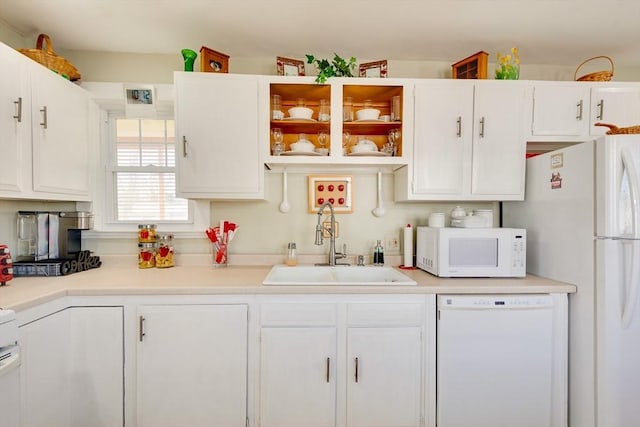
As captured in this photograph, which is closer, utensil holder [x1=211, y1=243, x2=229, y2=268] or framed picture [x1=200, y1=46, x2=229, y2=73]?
framed picture [x1=200, y1=46, x2=229, y2=73]

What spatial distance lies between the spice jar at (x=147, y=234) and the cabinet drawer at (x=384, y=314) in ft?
4.83

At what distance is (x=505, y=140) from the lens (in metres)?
1.85

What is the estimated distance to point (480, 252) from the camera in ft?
5.67

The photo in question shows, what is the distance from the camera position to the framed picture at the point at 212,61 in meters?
1.81

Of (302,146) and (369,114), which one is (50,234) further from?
(369,114)

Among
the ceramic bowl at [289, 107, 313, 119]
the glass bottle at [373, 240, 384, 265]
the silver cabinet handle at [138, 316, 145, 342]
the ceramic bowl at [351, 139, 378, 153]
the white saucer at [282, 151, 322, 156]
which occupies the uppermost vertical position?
the ceramic bowl at [289, 107, 313, 119]

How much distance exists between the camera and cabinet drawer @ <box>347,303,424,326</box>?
1.53 m

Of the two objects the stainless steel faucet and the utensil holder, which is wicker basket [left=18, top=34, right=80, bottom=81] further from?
the stainless steel faucet

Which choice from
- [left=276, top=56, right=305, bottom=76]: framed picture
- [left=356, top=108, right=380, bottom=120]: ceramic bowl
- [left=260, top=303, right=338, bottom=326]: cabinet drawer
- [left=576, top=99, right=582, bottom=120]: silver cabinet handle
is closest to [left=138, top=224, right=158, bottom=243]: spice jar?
[left=260, top=303, right=338, bottom=326]: cabinet drawer

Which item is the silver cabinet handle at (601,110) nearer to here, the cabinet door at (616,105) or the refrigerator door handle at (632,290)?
the cabinet door at (616,105)

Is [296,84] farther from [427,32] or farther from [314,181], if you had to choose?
[427,32]

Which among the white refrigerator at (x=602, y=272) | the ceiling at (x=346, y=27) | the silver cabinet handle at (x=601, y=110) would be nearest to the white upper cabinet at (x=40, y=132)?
the ceiling at (x=346, y=27)

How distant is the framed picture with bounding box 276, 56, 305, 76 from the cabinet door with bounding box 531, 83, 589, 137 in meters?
1.57

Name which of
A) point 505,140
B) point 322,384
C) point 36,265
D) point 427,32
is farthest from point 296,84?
point 36,265
